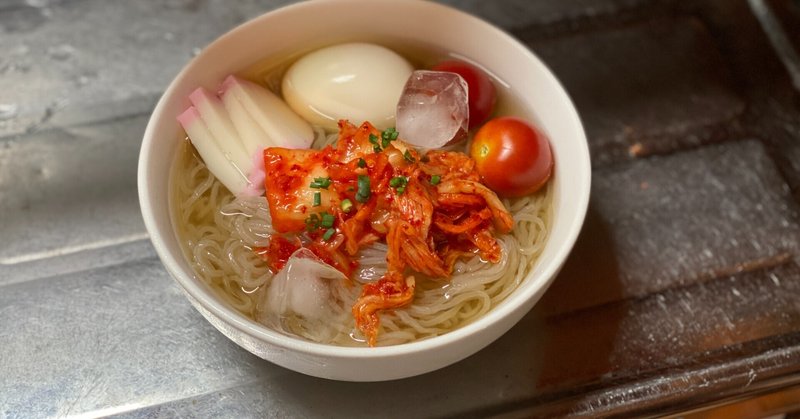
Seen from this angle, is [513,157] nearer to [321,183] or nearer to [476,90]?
[476,90]

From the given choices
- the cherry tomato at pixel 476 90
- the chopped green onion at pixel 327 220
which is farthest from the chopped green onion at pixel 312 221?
the cherry tomato at pixel 476 90

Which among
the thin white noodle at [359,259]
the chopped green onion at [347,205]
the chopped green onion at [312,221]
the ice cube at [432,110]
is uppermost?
the ice cube at [432,110]

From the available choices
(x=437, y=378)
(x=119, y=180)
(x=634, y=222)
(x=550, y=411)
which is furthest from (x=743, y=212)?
(x=119, y=180)

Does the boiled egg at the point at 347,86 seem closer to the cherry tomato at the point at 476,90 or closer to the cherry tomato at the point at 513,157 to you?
the cherry tomato at the point at 476,90

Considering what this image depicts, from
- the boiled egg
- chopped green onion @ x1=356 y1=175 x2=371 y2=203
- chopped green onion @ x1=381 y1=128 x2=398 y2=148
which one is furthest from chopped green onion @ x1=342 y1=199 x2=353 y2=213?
the boiled egg

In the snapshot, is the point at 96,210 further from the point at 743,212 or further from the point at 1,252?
the point at 743,212

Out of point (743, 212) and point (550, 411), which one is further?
point (743, 212)

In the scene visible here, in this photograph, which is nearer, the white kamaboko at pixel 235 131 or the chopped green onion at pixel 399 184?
the chopped green onion at pixel 399 184

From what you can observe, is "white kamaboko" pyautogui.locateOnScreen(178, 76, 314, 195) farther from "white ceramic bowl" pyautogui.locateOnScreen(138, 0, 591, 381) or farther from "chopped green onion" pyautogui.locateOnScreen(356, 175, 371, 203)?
"chopped green onion" pyautogui.locateOnScreen(356, 175, 371, 203)
